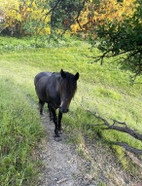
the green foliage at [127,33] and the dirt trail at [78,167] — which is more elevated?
the green foliage at [127,33]

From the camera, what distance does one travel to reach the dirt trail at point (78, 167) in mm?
3727

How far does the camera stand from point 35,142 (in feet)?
14.7

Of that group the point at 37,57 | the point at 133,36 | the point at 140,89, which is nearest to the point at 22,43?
the point at 37,57

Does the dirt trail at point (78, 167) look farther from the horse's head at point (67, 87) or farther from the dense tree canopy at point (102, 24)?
the dense tree canopy at point (102, 24)

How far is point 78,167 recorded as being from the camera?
13.6 ft

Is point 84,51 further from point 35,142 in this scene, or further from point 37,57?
point 35,142

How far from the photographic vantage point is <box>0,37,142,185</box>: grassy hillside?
381 cm

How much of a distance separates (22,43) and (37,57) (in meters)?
4.87

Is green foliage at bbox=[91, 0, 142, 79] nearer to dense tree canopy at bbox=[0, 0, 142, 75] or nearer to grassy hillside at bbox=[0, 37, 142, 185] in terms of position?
dense tree canopy at bbox=[0, 0, 142, 75]

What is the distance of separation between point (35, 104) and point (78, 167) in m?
4.52

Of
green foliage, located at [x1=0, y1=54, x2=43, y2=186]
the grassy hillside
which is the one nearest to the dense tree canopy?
the grassy hillside

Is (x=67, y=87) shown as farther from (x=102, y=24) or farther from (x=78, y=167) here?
(x=102, y=24)

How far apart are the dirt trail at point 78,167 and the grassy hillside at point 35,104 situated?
38cm

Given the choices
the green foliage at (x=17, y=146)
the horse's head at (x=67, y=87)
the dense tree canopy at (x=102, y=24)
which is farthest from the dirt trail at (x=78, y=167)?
the dense tree canopy at (x=102, y=24)
